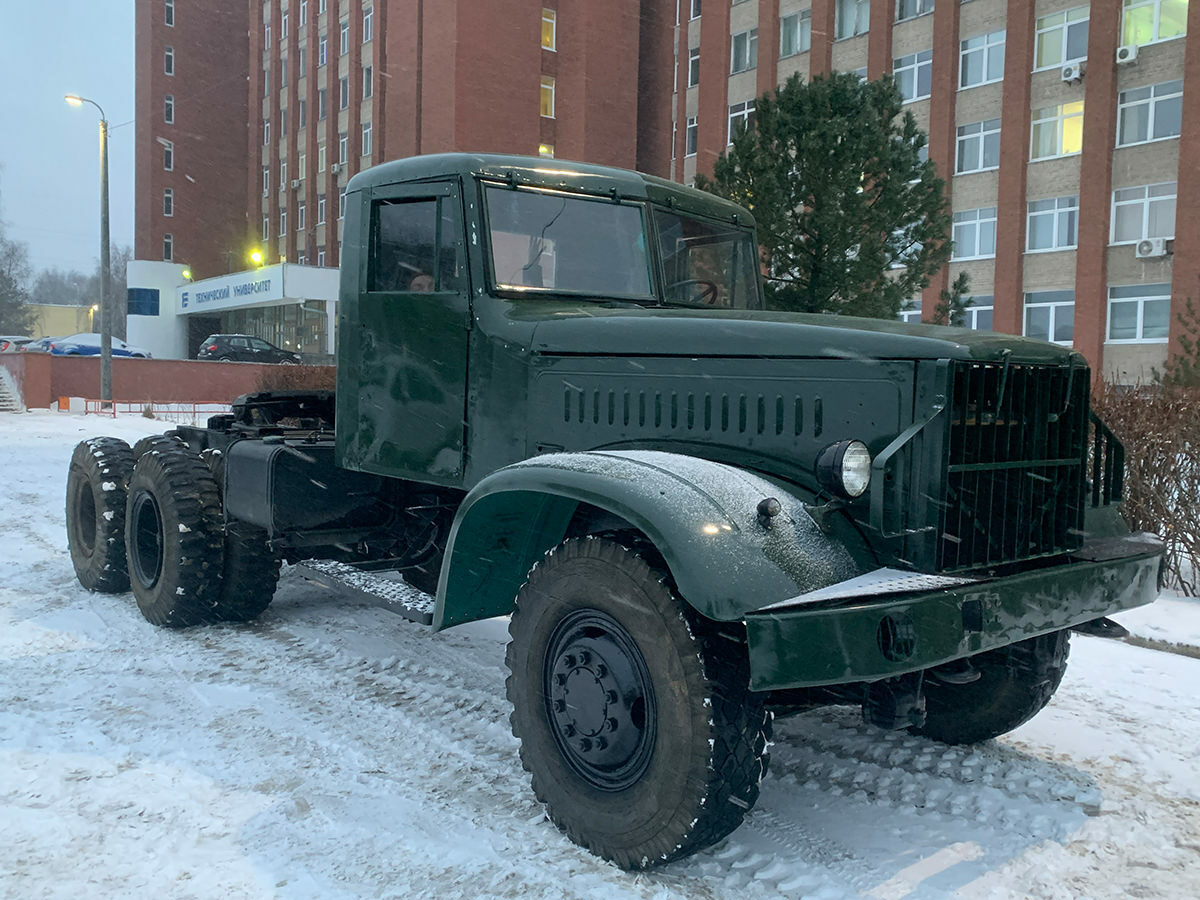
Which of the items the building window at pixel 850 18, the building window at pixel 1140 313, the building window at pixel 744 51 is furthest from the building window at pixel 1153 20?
the building window at pixel 744 51

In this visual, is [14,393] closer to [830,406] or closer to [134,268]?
[134,268]

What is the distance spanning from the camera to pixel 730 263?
5105 millimetres

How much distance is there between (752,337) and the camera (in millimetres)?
3572

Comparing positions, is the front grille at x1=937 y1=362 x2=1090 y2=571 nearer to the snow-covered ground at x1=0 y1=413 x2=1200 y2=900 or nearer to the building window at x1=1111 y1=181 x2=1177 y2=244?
the snow-covered ground at x1=0 y1=413 x2=1200 y2=900

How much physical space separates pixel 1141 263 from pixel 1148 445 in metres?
20.2

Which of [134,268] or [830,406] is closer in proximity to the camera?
[830,406]

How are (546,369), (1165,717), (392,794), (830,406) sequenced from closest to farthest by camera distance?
(830,406) → (392,794) → (546,369) → (1165,717)

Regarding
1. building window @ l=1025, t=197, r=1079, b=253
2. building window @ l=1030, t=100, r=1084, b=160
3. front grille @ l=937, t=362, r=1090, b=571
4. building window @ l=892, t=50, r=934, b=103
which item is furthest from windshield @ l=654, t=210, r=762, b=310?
building window @ l=892, t=50, r=934, b=103

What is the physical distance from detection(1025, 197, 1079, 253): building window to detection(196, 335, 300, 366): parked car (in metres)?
22.4

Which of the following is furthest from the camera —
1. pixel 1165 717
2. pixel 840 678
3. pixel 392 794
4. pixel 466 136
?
pixel 466 136

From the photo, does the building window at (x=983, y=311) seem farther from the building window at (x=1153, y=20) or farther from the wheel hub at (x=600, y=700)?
the wheel hub at (x=600, y=700)

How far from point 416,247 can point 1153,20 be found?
Answer: 2543 centimetres

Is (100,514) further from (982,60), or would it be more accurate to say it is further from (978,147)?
(982,60)

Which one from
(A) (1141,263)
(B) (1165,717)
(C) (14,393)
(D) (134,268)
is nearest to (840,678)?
(B) (1165,717)
